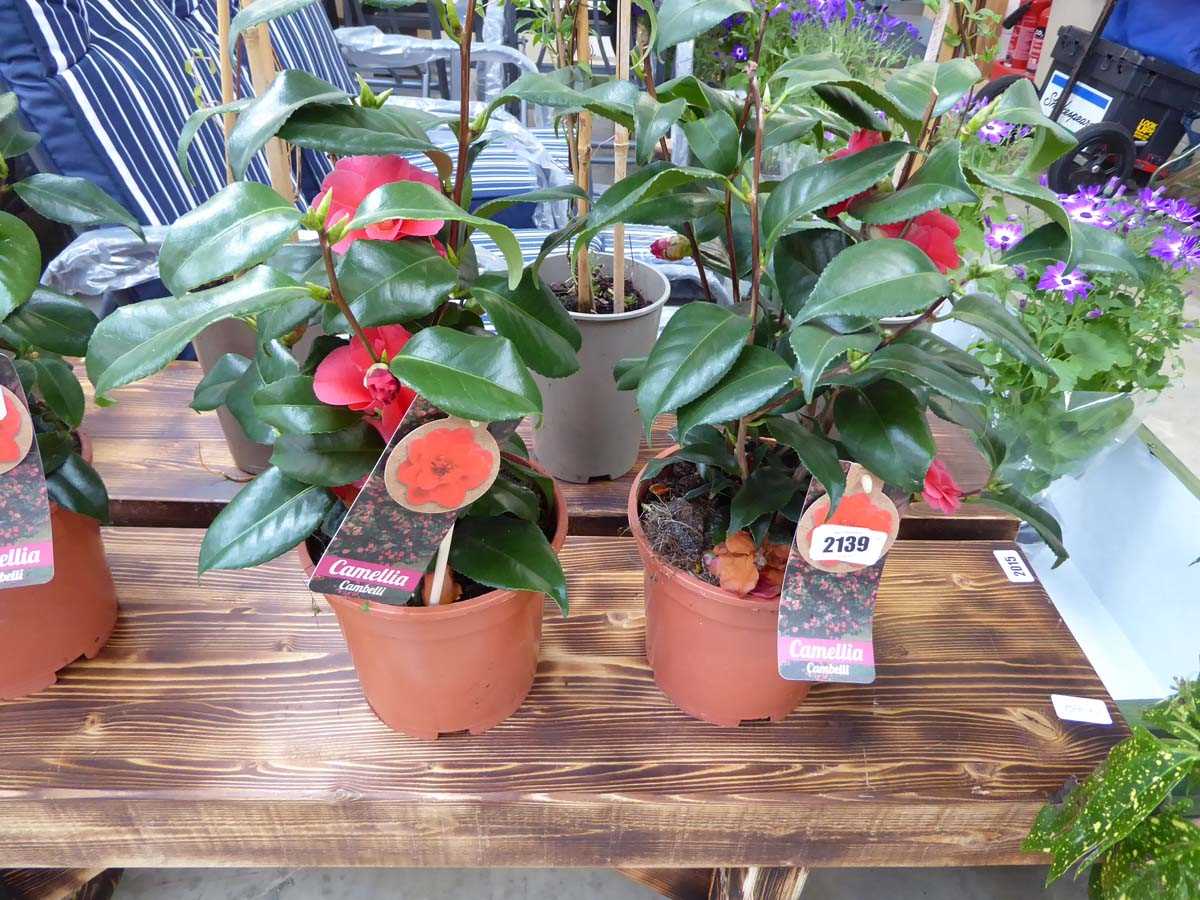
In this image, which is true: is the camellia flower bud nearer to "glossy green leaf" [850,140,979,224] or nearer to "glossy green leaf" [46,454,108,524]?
"glossy green leaf" [850,140,979,224]

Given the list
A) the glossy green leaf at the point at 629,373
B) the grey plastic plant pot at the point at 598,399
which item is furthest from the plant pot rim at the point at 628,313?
the glossy green leaf at the point at 629,373

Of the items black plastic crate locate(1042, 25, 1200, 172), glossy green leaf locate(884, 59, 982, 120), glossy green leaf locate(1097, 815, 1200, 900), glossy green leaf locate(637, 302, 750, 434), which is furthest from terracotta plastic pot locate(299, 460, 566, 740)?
black plastic crate locate(1042, 25, 1200, 172)

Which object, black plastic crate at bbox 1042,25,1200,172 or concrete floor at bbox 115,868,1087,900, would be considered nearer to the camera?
concrete floor at bbox 115,868,1087,900

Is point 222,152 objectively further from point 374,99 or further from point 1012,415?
point 1012,415

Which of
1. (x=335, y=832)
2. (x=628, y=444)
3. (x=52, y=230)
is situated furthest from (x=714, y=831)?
(x=52, y=230)

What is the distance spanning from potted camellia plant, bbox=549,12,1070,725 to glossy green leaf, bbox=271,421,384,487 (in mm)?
217

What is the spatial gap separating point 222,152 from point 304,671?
1728mm

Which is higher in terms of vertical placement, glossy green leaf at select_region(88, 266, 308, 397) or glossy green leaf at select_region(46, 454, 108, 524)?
glossy green leaf at select_region(88, 266, 308, 397)

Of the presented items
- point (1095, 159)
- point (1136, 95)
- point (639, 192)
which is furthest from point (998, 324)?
point (1136, 95)

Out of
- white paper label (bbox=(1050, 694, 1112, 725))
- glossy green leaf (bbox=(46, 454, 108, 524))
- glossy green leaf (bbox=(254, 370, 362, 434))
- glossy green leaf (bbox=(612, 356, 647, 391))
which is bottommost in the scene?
white paper label (bbox=(1050, 694, 1112, 725))

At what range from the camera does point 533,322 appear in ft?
2.06

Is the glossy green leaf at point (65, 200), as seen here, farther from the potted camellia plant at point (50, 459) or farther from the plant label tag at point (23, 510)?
the plant label tag at point (23, 510)

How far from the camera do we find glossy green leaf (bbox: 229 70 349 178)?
0.49 m

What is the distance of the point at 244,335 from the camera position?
0.99m
